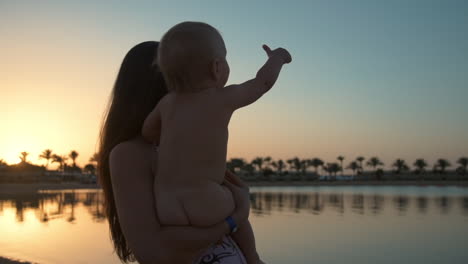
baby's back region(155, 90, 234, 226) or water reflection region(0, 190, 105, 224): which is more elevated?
baby's back region(155, 90, 234, 226)

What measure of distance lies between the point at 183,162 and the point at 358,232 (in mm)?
19483

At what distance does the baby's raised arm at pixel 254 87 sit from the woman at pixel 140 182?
304 millimetres

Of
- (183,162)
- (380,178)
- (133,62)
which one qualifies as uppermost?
(133,62)

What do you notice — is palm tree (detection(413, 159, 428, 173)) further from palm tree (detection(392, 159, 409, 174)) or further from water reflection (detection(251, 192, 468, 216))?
water reflection (detection(251, 192, 468, 216))

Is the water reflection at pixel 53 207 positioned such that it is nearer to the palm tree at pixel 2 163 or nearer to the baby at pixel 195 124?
the baby at pixel 195 124

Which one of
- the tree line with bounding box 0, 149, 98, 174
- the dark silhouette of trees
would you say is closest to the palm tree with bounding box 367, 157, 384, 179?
the dark silhouette of trees

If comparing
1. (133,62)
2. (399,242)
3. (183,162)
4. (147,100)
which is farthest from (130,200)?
(399,242)

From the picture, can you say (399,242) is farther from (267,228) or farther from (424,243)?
(267,228)

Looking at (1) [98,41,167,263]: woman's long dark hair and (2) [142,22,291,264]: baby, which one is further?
(1) [98,41,167,263]: woman's long dark hair

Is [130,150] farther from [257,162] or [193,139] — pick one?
[257,162]

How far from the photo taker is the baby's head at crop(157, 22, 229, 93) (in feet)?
4.53

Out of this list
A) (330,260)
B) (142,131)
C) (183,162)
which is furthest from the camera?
(330,260)

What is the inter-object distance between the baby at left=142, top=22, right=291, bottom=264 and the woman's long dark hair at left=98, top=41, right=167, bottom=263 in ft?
0.67

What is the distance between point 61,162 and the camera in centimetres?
10269
